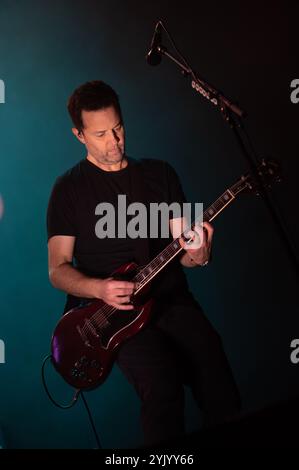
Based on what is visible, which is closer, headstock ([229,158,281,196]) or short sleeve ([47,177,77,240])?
headstock ([229,158,281,196])

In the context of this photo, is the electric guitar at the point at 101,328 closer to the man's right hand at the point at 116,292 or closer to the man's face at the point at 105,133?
the man's right hand at the point at 116,292

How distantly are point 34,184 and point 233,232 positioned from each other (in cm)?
123

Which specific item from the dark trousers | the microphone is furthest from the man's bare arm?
the microphone

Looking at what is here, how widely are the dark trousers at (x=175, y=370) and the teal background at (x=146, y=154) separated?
779mm

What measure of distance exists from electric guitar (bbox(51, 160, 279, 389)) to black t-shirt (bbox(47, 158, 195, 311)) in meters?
0.12

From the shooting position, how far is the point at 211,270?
272 cm

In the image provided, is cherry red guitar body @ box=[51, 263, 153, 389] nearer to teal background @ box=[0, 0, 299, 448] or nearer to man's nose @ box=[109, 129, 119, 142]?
man's nose @ box=[109, 129, 119, 142]

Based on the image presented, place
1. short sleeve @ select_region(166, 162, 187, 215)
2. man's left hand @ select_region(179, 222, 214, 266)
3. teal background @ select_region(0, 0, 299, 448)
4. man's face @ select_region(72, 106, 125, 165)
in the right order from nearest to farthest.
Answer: man's left hand @ select_region(179, 222, 214, 266)
man's face @ select_region(72, 106, 125, 165)
short sleeve @ select_region(166, 162, 187, 215)
teal background @ select_region(0, 0, 299, 448)

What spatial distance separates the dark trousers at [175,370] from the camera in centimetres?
177

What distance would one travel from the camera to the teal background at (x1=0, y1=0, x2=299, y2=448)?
8.21 feet

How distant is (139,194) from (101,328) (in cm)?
69

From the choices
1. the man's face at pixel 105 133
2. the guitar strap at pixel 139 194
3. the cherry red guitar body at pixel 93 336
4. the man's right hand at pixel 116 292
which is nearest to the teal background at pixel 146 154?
the guitar strap at pixel 139 194

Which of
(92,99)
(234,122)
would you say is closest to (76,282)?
(92,99)

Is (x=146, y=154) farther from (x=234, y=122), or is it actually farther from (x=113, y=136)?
(x=234, y=122)
